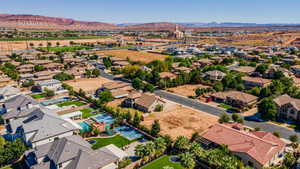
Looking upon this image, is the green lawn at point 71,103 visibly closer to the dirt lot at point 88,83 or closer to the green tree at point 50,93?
the green tree at point 50,93

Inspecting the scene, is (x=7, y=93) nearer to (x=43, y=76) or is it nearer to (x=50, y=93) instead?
(x=50, y=93)

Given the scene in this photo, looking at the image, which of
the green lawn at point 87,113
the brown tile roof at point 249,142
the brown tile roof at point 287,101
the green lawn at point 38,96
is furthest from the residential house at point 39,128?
the brown tile roof at point 287,101

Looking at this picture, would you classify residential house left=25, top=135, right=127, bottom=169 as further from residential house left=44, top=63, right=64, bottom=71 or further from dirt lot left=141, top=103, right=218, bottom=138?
residential house left=44, top=63, right=64, bottom=71

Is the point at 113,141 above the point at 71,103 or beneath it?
beneath

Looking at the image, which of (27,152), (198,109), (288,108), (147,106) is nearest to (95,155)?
(27,152)

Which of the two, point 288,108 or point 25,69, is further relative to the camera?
point 25,69

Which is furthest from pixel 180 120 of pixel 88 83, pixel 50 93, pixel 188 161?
pixel 88 83

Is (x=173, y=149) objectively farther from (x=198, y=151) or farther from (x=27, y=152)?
(x=27, y=152)
